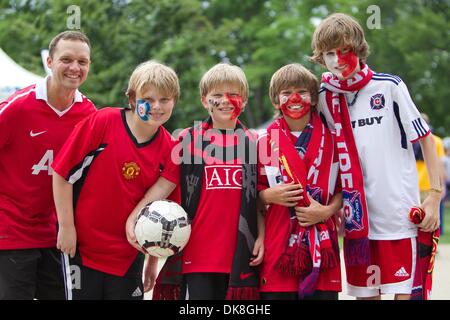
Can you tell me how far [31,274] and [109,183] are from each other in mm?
964

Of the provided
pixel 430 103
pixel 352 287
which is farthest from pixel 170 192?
pixel 430 103

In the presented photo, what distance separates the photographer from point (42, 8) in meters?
15.7

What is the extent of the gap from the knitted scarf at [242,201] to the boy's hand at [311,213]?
330 millimetres

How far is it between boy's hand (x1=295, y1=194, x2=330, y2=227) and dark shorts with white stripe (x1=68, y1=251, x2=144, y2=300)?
1218 mm

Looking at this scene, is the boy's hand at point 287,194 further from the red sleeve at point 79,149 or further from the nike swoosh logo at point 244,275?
the red sleeve at point 79,149

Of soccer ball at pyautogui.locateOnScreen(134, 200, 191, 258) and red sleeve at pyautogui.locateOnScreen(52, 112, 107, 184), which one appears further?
red sleeve at pyautogui.locateOnScreen(52, 112, 107, 184)

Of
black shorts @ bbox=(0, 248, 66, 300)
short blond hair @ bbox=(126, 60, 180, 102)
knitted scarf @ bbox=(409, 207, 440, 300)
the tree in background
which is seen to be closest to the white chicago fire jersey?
knitted scarf @ bbox=(409, 207, 440, 300)

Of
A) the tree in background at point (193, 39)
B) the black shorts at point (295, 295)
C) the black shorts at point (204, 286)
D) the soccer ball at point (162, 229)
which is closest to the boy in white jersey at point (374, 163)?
the black shorts at point (295, 295)

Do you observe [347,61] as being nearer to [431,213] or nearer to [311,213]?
[311,213]

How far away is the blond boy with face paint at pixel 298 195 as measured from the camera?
422cm

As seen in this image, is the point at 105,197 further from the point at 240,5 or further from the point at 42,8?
the point at 240,5

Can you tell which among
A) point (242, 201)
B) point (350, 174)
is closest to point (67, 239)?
point (242, 201)

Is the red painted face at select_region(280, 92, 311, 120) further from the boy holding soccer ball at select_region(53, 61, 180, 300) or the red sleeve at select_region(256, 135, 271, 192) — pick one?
the boy holding soccer ball at select_region(53, 61, 180, 300)

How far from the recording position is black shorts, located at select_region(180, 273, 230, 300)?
14.1 feet
